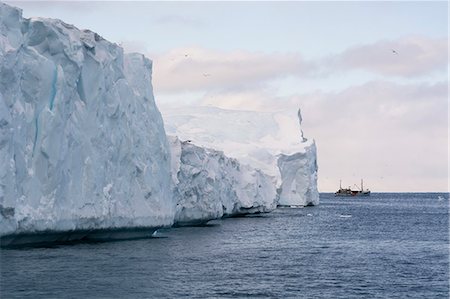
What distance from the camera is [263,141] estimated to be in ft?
304

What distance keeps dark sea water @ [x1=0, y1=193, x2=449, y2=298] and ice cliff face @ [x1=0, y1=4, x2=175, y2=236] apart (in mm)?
1521

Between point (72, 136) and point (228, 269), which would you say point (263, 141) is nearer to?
point (72, 136)

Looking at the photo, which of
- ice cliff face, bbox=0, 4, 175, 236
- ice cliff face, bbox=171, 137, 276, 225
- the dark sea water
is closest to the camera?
the dark sea water

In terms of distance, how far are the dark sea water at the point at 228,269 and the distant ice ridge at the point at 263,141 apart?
3858cm

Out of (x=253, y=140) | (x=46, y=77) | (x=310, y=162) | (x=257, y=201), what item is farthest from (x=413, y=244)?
(x=253, y=140)

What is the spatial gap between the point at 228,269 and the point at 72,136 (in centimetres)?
788

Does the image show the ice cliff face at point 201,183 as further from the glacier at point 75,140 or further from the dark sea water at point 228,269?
the dark sea water at point 228,269

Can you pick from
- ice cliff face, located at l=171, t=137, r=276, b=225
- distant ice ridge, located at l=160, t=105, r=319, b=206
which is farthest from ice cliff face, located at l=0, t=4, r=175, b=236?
distant ice ridge, located at l=160, t=105, r=319, b=206

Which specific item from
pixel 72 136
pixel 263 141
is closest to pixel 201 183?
pixel 72 136

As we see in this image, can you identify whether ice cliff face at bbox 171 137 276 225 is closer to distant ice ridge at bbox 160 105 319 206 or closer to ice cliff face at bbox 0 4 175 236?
ice cliff face at bbox 0 4 175 236

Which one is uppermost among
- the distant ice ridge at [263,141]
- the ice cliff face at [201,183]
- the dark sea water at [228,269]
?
the distant ice ridge at [263,141]

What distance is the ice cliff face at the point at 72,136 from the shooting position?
27469 mm

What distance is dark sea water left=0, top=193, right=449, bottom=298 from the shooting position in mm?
23406

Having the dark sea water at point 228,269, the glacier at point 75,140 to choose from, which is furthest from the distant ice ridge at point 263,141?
the dark sea water at point 228,269
